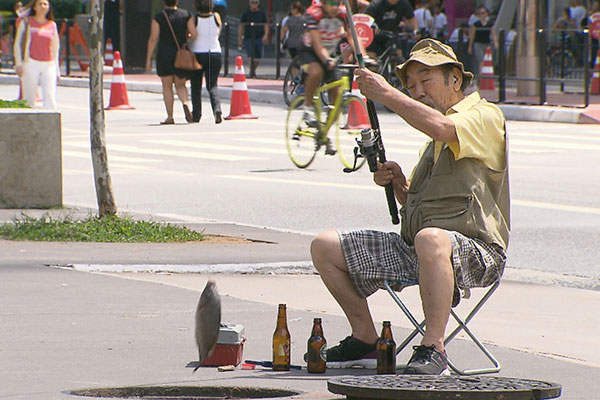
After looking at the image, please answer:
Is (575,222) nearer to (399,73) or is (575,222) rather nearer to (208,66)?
(399,73)

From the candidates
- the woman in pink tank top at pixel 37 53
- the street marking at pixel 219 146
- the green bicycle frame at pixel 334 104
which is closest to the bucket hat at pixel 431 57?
the green bicycle frame at pixel 334 104

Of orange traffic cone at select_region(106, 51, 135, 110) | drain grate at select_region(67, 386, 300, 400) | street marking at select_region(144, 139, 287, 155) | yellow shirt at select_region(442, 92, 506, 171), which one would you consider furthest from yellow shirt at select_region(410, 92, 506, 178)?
orange traffic cone at select_region(106, 51, 135, 110)

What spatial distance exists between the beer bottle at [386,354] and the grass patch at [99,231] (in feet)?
14.2

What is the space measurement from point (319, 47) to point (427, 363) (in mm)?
10815

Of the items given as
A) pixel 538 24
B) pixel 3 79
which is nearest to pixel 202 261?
pixel 538 24

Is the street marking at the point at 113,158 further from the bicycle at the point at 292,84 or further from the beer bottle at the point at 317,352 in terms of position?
the beer bottle at the point at 317,352

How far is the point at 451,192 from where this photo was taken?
5.61 meters

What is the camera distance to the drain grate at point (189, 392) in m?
5.22

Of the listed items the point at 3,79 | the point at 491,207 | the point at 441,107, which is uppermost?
the point at 441,107

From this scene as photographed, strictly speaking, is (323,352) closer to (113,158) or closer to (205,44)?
(113,158)

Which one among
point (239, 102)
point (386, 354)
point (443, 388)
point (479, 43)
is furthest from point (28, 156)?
point (479, 43)

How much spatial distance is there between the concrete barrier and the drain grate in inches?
255

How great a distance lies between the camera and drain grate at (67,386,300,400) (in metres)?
5.22

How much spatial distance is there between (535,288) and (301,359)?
263 cm
